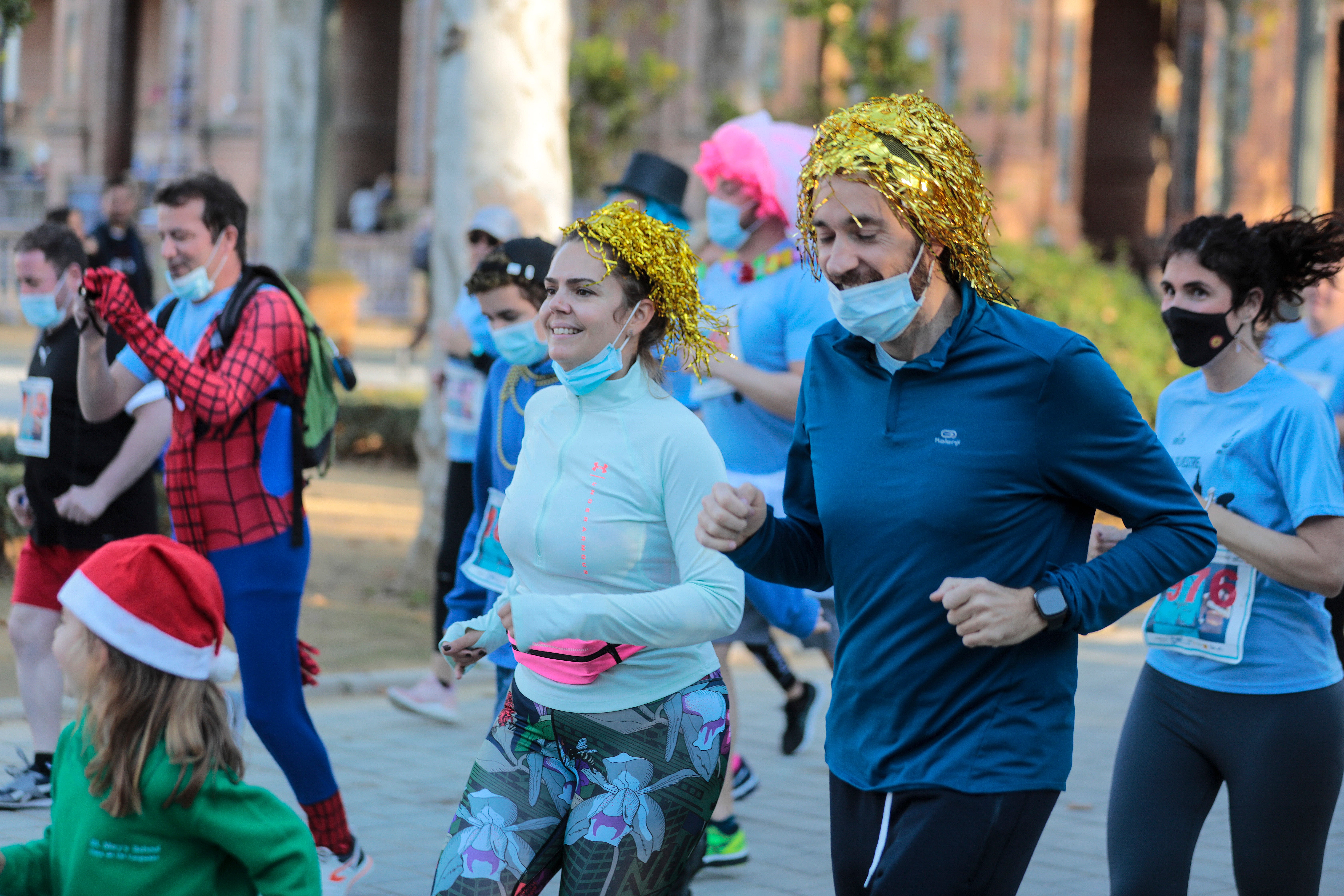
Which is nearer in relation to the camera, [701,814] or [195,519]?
[701,814]

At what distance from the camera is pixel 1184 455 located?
4.04m

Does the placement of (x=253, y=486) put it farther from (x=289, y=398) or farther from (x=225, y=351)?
(x=225, y=351)

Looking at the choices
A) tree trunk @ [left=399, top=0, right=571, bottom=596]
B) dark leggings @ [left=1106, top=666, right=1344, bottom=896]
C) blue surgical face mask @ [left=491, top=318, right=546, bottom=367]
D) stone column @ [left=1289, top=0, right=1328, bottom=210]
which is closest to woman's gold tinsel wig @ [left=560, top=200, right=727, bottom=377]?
blue surgical face mask @ [left=491, top=318, right=546, bottom=367]

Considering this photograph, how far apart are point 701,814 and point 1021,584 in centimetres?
93

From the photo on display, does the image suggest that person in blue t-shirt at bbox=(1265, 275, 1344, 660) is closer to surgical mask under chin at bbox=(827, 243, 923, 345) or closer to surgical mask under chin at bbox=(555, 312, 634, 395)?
surgical mask under chin at bbox=(555, 312, 634, 395)

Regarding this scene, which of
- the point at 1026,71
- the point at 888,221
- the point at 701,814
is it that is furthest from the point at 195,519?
the point at 1026,71

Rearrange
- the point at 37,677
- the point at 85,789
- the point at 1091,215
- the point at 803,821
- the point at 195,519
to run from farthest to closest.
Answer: the point at 1091,215 → the point at 803,821 → the point at 37,677 → the point at 195,519 → the point at 85,789

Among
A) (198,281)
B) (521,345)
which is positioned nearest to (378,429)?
(198,281)

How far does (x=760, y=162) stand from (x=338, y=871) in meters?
2.65

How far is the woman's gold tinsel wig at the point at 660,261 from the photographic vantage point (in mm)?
3543

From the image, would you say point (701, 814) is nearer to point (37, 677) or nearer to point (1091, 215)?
point (37, 677)

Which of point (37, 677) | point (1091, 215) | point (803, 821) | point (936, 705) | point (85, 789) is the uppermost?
point (1091, 215)

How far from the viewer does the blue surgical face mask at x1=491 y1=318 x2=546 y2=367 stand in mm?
4797

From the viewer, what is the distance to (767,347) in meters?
5.40
